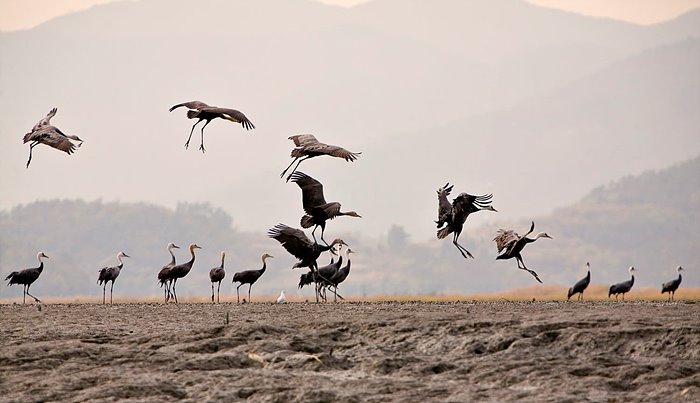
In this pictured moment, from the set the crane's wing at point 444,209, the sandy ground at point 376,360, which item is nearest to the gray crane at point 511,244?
the crane's wing at point 444,209

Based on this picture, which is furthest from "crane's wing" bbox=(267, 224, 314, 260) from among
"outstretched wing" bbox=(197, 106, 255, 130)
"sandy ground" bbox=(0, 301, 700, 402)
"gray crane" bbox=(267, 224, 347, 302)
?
"sandy ground" bbox=(0, 301, 700, 402)

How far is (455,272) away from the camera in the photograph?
184m

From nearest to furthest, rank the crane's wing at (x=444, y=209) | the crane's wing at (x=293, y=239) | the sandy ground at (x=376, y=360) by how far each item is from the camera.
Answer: the sandy ground at (x=376, y=360), the crane's wing at (x=293, y=239), the crane's wing at (x=444, y=209)

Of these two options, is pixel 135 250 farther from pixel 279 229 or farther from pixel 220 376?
pixel 220 376

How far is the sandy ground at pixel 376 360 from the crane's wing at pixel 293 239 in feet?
19.5

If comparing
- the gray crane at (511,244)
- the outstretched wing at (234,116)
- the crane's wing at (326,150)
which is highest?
the outstretched wing at (234,116)

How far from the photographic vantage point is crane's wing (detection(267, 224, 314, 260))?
26.9m

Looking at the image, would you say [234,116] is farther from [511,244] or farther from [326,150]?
[511,244]

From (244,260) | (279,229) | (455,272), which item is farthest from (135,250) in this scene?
(279,229)

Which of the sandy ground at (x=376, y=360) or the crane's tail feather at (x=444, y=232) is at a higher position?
the crane's tail feather at (x=444, y=232)

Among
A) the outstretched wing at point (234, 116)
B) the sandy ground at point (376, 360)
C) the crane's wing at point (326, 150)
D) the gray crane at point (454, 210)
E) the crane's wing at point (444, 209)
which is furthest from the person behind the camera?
the crane's wing at point (444, 209)

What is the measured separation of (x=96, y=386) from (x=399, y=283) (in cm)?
15371

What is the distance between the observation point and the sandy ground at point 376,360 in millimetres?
15430

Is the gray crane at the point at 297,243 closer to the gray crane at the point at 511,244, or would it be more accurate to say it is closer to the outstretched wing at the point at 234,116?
the outstretched wing at the point at 234,116
